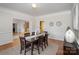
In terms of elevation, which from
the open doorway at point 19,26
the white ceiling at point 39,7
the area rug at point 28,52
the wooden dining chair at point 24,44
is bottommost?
the area rug at point 28,52

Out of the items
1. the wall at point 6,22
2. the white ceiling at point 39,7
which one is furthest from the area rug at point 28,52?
the white ceiling at point 39,7

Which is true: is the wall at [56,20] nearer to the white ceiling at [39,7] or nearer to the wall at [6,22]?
the white ceiling at [39,7]

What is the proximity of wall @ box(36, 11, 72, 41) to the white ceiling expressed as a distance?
2.9 inches

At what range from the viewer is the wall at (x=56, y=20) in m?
1.39

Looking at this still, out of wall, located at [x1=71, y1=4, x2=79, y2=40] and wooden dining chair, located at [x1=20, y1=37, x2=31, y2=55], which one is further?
wooden dining chair, located at [x1=20, y1=37, x2=31, y2=55]

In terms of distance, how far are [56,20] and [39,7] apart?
375 millimetres

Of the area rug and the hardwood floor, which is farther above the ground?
the hardwood floor

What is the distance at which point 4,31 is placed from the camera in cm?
138

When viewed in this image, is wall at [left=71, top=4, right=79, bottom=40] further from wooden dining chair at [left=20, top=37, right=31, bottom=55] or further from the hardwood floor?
wooden dining chair at [left=20, top=37, right=31, bottom=55]

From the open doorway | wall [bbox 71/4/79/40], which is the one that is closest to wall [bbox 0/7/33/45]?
the open doorway

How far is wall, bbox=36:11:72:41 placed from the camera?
1.39 m

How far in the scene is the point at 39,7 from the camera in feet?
4.58

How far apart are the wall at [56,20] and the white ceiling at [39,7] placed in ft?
0.24

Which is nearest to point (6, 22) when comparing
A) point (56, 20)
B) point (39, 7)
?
point (39, 7)
